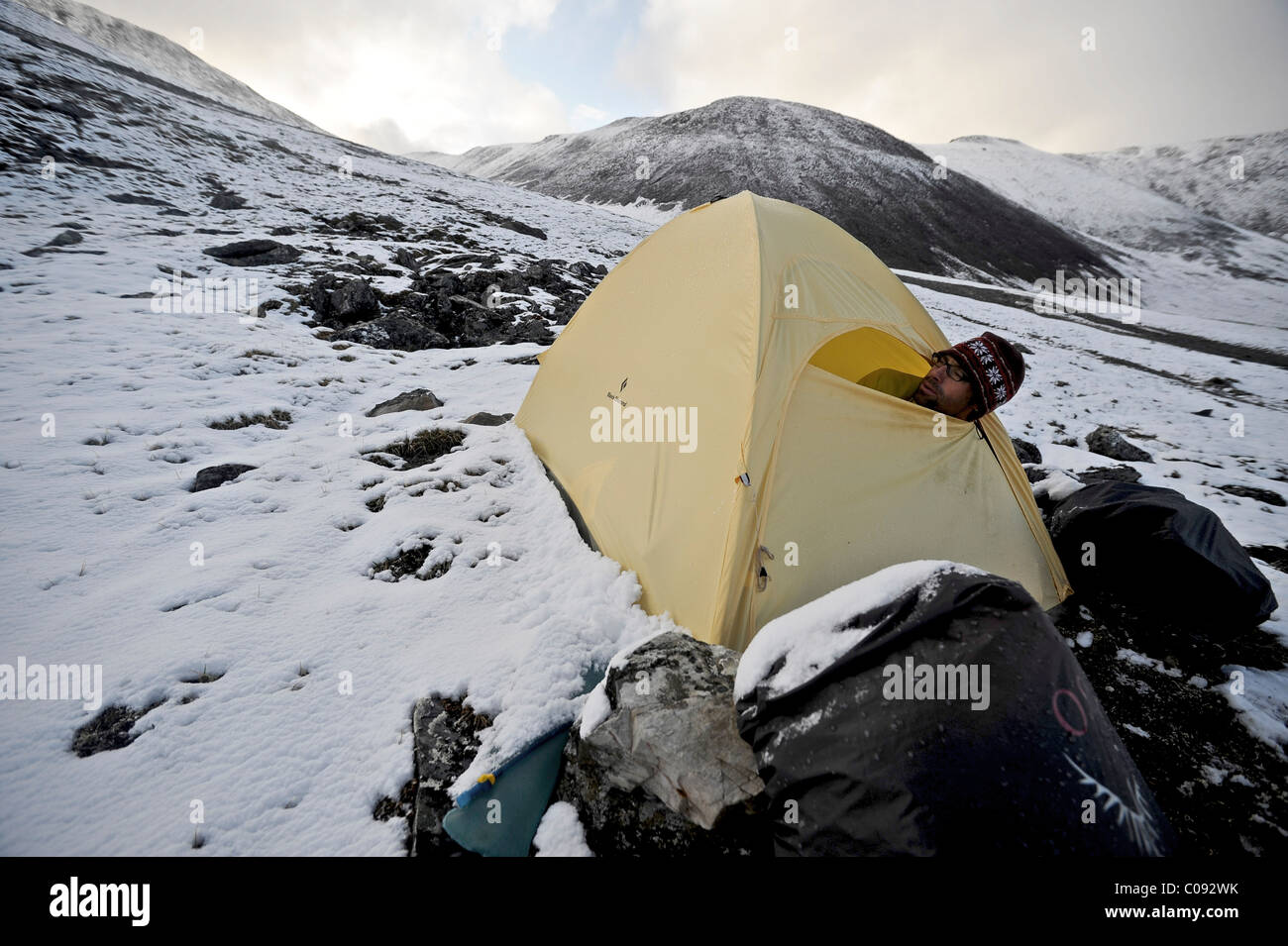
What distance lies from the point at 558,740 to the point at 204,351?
7832 millimetres

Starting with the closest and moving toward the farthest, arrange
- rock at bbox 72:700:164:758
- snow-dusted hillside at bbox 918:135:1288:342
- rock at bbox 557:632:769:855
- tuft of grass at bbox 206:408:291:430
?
rock at bbox 557:632:769:855
rock at bbox 72:700:164:758
tuft of grass at bbox 206:408:291:430
snow-dusted hillside at bbox 918:135:1288:342

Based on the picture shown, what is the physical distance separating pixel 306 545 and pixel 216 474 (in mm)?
1563

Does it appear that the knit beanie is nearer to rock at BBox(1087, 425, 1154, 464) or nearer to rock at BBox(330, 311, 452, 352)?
rock at BBox(1087, 425, 1154, 464)

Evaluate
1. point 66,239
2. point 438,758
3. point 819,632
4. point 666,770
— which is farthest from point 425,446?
point 66,239

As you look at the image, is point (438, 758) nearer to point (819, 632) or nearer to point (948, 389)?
point (819, 632)

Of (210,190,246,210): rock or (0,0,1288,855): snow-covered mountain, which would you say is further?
(210,190,246,210): rock

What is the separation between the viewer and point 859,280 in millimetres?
3822

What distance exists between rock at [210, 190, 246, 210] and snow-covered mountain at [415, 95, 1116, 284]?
135ft

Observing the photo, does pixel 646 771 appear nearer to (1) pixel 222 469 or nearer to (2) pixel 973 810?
(2) pixel 973 810

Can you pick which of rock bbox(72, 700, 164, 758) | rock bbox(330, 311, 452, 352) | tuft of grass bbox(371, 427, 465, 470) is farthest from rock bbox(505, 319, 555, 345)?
rock bbox(72, 700, 164, 758)

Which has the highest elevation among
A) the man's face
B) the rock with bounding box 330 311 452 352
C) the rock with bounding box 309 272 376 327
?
the rock with bounding box 309 272 376 327

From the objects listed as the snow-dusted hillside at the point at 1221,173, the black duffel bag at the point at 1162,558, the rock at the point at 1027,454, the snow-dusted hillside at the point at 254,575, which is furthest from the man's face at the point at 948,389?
the snow-dusted hillside at the point at 1221,173

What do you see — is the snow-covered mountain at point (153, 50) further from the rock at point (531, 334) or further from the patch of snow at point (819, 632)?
the patch of snow at point (819, 632)

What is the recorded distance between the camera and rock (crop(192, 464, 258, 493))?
4199 mm
